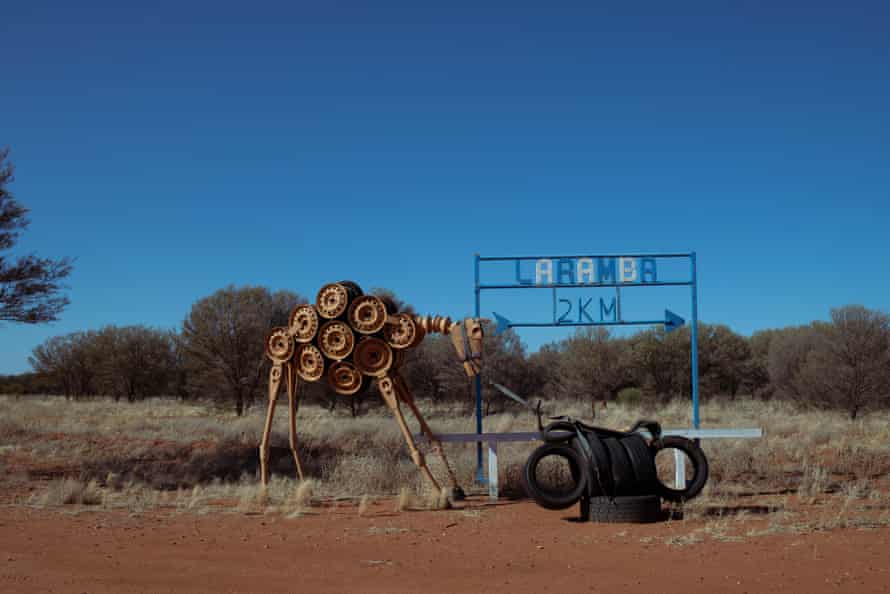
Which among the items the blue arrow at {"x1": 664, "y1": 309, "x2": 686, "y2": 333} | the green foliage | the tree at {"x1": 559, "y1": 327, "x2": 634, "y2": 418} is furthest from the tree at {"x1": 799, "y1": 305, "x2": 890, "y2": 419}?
the blue arrow at {"x1": 664, "y1": 309, "x2": 686, "y2": 333}

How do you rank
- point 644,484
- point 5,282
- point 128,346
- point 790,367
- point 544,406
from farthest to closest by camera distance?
point 128,346
point 790,367
point 544,406
point 5,282
point 644,484

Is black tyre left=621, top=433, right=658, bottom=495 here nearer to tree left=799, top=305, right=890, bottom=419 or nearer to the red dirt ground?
the red dirt ground

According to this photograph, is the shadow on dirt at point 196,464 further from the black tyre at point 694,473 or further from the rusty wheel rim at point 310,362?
the black tyre at point 694,473

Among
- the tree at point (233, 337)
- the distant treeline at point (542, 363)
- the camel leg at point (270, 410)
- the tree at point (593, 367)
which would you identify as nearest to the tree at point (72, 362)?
the distant treeline at point (542, 363)

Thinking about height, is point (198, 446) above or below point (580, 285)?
below

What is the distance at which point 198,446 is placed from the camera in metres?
18.2

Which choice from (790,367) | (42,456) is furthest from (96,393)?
(790,367)

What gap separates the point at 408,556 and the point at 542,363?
30771 mm

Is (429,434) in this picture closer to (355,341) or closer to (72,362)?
(355,341)

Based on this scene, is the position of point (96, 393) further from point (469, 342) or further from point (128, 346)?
point (469, 342)

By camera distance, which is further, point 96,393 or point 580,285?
point 96,393

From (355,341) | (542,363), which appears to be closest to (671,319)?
(355,341)

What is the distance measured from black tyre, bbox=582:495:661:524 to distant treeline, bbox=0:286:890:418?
19327 millimetres

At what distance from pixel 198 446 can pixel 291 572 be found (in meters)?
11.9
